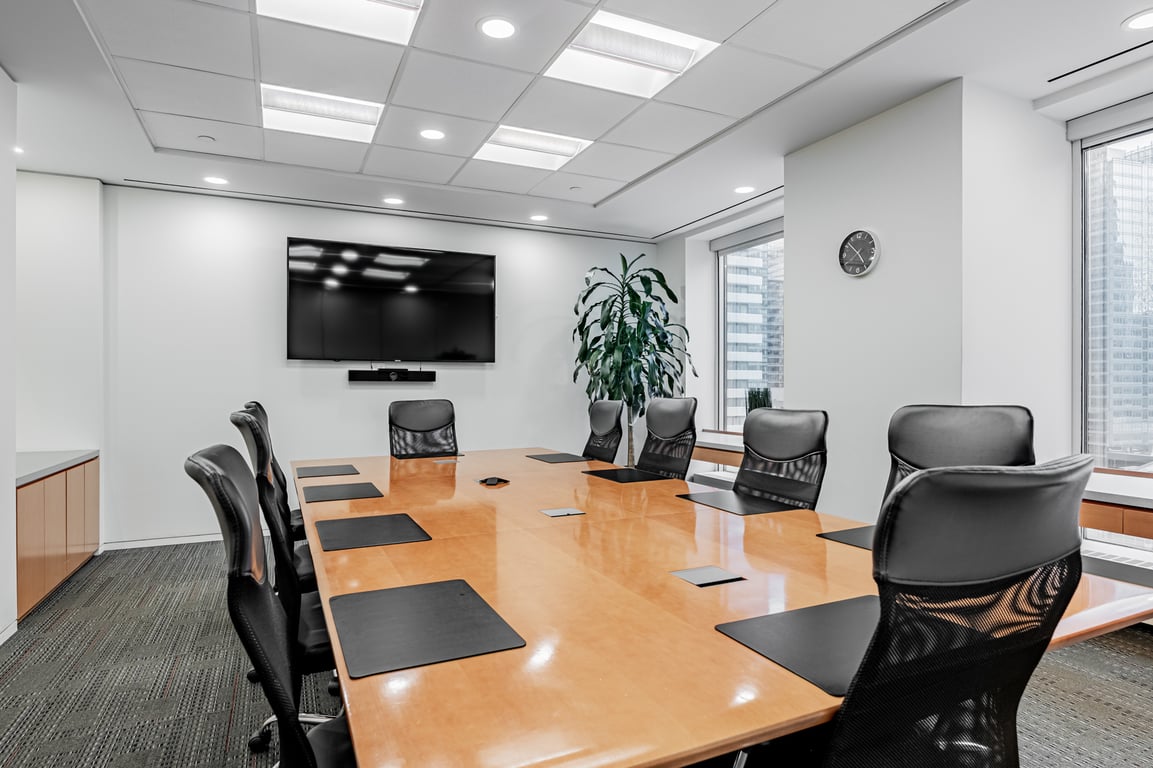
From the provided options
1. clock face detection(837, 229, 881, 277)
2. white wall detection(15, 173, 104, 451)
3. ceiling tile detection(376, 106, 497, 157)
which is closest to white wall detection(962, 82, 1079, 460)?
clock face detection(837, 229, 881, 277)

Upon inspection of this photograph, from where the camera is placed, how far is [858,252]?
150 inches

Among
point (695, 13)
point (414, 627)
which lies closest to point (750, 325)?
point (695, 13)

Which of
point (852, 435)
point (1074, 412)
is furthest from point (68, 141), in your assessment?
point (1074, 412)

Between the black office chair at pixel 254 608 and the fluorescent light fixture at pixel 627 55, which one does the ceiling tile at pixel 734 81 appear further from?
the black office chair at pixel 254 608

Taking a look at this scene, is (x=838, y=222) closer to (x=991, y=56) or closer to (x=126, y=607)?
(x=991, y=56)

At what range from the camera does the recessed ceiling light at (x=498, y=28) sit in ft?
9.09

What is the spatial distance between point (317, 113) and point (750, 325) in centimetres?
426

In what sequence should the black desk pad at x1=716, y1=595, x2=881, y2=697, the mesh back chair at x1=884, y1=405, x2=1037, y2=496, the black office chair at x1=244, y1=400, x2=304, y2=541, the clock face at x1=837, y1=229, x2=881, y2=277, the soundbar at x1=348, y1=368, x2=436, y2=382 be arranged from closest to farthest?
the black desk pad at x1=716, y1=595, x2=881, y2=697, the mesh back chair at x1=884, y1=405, x2=1037, y2=496, the black office chair at x1=244, y1=400, x2=304, y2=541, the clock face at x1=837, y1=229, x2=881, y2=277, the soundbar at x1=348, y1=368, x2=436, y2=382

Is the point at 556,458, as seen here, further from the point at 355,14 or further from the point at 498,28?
the point at 355,14

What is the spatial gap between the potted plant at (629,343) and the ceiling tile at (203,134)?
9.79 feet

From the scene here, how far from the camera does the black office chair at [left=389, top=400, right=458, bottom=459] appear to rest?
4.45 m

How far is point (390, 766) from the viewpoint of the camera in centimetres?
81

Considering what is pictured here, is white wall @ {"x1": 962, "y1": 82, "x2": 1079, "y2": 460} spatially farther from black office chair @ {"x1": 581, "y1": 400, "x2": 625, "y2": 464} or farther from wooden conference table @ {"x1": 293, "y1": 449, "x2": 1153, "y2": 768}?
black office chair @ {"x1": 581, "y1": 400, "x2": 625, "y2": 464}

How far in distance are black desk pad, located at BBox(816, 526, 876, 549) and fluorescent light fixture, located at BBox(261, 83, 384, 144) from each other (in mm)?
3226
